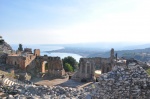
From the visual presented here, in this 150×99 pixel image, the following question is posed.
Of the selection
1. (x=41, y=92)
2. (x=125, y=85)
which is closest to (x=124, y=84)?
(x=125, y=85)

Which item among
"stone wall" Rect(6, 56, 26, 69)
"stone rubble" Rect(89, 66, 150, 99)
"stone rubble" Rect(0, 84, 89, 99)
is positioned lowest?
"stone rubble" Rect(0, 84, 89, 99)

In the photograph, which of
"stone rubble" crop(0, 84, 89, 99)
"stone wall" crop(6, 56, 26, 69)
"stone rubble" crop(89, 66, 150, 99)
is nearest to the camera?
"stone rubble" crop(89, 66, 150, 99)

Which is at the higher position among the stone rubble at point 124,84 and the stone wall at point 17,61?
the stone rubble at point 124,84

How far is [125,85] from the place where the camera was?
11703 mm

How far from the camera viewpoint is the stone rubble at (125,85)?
454 inches

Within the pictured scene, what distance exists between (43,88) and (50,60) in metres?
24.1

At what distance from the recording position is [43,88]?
934 inches

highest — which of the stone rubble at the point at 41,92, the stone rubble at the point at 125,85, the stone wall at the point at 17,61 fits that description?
the stone rubble at the point at 125,85

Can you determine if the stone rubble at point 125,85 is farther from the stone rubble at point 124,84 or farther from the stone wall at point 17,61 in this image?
the stone wall at point 17,61

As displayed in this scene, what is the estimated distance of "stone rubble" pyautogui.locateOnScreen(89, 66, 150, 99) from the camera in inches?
454

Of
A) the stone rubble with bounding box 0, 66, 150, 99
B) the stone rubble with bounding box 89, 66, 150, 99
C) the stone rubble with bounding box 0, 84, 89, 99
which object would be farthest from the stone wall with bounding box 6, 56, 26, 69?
the stone rubble with bounding box 89, 66, 150, 99

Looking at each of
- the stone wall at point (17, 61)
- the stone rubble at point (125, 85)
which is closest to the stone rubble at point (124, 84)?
the stone rubble at point (125, 85)

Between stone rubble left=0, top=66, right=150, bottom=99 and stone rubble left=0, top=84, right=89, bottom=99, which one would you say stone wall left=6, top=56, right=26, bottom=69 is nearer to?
stone rubble left=0, top=84, right=89, bottom=99

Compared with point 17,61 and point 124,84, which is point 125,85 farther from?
point 17,61
